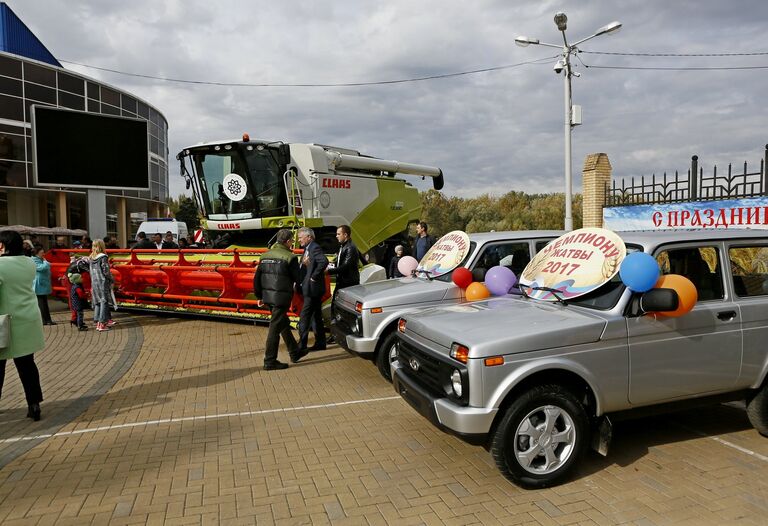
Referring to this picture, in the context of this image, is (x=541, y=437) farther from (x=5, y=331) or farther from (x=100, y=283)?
(x=100, y=283)

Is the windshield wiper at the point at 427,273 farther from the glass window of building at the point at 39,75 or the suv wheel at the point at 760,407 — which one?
the glass window of building at the point at 39,75

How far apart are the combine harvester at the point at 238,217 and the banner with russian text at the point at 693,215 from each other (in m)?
6.33

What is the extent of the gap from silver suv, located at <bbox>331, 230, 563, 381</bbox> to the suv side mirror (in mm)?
2452

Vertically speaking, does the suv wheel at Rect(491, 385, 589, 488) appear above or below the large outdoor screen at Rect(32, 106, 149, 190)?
below

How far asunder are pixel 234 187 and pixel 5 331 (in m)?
7.82

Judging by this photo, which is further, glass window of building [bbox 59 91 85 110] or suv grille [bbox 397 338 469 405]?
glass window of building [bbox 59 91 85 110]

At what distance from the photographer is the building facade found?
28.4 m

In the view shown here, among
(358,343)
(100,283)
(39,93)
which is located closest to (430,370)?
(358,343)

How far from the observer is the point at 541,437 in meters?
3.62

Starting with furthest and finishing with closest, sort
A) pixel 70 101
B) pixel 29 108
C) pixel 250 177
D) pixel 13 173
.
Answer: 1. pixel 70 101
2. pixel 13 173
3. pixel 29 108
4. pixel 250 177

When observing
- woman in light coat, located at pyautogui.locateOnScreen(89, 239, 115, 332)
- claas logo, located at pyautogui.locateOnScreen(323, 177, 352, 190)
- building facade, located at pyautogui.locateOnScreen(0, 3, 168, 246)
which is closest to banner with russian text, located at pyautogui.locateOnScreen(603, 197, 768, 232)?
claas logo, located at pyautogui.locateOnScreen(323, 177, 352, 190)

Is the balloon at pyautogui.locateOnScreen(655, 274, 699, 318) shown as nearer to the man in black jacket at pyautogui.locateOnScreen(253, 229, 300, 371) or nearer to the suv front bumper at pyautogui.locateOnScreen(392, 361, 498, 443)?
the suv front bumper at pyautogui.locateOnScreen(392, 361, 498, 443)

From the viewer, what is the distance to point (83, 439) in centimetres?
472

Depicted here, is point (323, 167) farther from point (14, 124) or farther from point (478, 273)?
point (14, 124)
